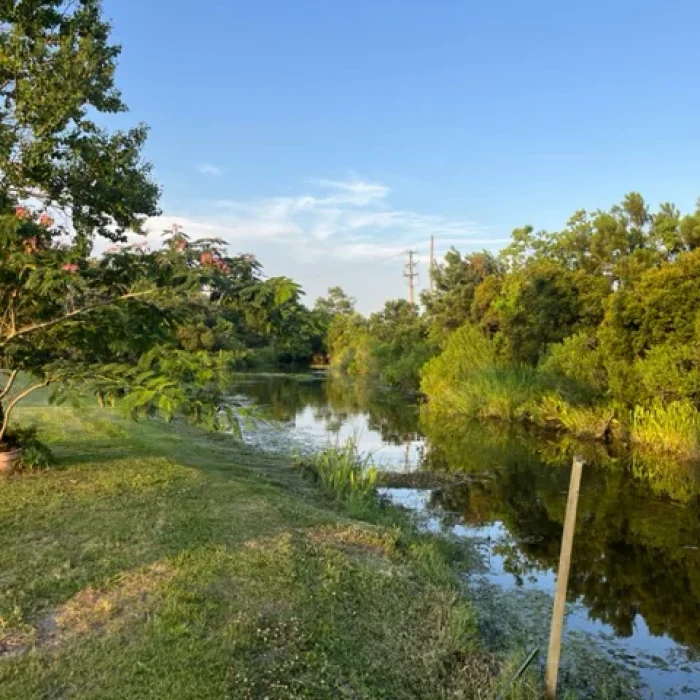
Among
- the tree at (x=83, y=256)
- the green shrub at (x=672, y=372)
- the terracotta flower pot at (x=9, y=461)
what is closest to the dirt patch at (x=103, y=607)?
the tree at (x=83, y=256)

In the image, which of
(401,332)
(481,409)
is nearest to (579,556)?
(481,409)

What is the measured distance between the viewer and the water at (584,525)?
653 cm

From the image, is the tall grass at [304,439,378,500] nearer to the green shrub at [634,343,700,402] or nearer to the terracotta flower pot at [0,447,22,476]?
the terracotta flower pot at [0,447,22,476]

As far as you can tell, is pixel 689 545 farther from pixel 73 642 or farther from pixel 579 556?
pixel 73 642

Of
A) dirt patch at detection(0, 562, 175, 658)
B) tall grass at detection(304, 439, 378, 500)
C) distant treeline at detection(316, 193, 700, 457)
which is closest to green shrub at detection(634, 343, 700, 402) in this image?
distant treeline at detection(316, 193, 700, 457)

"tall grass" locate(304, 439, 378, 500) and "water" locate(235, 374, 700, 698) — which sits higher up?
"tall grass" locate(304, 439, 378, 500)

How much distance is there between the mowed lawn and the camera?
12.8 ft

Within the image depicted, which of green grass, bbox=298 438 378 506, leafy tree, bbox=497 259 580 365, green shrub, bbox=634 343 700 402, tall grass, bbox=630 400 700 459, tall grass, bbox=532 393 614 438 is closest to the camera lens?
green grass, bbox=298 438 378 506

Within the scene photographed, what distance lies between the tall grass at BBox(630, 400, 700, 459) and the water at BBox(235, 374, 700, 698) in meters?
0.64

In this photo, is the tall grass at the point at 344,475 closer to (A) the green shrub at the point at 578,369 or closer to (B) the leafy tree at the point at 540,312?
(A) the green shrub at the point at 578,369

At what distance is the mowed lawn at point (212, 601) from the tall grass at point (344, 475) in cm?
188

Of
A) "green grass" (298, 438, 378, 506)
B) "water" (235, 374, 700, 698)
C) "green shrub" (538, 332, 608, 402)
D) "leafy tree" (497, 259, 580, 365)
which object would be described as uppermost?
"leafy tree" (497, 259, 580, 365)

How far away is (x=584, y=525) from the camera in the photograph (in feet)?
33.4

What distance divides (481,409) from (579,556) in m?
14.2
